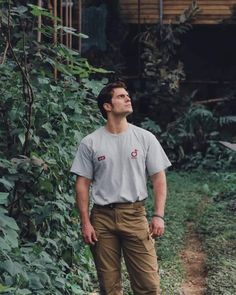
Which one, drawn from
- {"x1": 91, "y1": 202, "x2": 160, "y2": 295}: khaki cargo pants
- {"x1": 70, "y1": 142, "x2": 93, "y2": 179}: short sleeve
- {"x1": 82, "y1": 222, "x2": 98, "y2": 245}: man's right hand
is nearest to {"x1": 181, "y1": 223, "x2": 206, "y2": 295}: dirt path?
{"x1": 91, "y1": 202, "x2": 160, "y2": 295}: khaki cargo pants

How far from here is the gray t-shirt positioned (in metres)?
4.34

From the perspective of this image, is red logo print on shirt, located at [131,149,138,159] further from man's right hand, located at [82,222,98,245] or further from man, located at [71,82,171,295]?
man's right hand, located at [82,222,98,245]

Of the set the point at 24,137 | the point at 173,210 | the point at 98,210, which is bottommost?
the point at 173,210

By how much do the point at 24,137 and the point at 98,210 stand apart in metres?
0.70

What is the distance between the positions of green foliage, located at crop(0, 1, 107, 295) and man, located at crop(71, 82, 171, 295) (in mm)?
301

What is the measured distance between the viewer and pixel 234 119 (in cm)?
1293

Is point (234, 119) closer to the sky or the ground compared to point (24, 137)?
closer to the ground

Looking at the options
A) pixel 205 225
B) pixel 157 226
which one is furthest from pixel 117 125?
pixel 205 225

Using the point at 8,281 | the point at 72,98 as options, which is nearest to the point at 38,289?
the point at 8,281

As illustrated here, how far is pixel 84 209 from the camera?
173 inches

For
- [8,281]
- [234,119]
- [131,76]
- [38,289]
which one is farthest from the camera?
[131,76]

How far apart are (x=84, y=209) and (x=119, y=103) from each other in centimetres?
70

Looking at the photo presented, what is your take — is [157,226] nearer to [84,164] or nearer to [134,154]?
[134,154]

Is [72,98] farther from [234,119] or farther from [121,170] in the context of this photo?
[234,119]
